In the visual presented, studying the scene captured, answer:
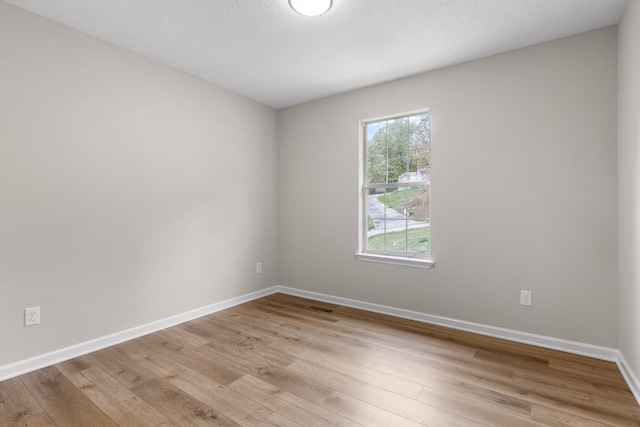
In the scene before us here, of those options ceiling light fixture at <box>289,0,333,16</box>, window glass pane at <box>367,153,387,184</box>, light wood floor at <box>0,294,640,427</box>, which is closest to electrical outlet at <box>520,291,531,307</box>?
light wood floor at <box>0,294,640,427</box>

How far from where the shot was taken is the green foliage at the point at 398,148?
128 inches

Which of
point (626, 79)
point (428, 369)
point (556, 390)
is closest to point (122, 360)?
point (428, 369)

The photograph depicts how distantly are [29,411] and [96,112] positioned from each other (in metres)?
2.10

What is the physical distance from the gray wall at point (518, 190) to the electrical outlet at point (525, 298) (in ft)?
0.13

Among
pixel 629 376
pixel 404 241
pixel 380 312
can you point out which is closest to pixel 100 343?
pixel 380 312

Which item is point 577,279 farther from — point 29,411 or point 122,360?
point 29,411

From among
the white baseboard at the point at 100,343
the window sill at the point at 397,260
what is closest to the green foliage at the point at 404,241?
the window sill at the point at 397,260

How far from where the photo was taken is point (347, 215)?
372 cm

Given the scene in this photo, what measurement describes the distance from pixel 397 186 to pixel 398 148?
42 cm

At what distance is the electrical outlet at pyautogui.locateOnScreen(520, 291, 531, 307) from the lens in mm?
2645

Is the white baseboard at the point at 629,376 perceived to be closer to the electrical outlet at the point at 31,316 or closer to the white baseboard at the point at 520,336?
the white baseboard at the point at 520,336

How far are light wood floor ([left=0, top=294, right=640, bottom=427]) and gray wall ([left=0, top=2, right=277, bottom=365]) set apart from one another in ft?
1.39

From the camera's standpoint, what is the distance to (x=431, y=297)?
10.3 feet

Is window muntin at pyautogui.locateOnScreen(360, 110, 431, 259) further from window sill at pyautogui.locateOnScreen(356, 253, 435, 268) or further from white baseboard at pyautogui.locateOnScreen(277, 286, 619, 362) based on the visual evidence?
white baseboard at pyautogui.locateOnScreen(277, 286, 619, 362)
